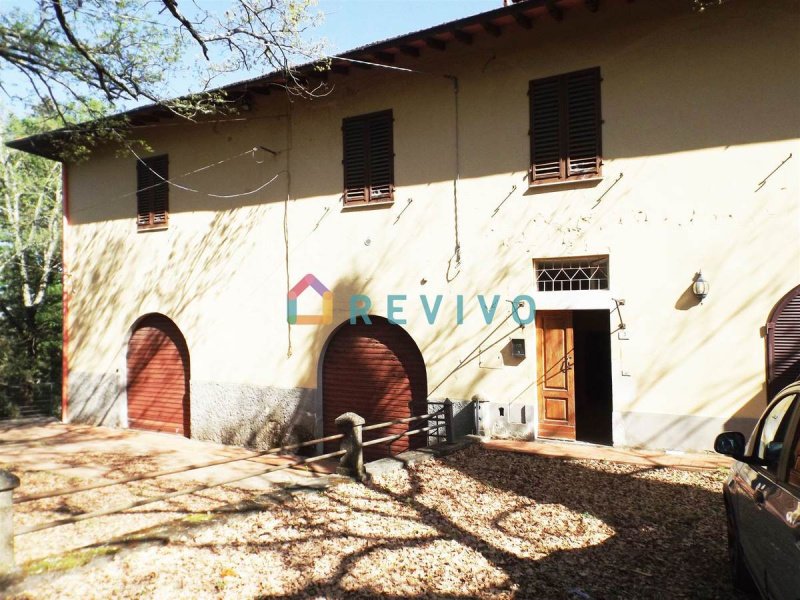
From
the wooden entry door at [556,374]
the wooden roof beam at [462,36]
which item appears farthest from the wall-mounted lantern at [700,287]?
the wooden roof beam at [462,36]

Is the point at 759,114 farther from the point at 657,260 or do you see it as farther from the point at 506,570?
the point at 506,570

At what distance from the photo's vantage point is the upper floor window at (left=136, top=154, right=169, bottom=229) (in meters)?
14.2

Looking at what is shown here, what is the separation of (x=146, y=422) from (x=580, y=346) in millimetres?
10481

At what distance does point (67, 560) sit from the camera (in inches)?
189

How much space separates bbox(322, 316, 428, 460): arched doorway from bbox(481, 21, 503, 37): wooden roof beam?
209 inches

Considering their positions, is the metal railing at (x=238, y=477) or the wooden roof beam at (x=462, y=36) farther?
the wooden roof beam at (x=462, y=36)

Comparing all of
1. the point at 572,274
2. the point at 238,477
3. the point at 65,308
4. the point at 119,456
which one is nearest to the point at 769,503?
the point at 572,274

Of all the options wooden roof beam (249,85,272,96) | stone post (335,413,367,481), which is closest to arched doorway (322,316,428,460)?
stone post (335,413,367,481)

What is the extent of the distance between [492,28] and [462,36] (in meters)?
0.56

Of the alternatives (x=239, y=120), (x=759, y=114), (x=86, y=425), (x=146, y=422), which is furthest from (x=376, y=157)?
(x=86, y=425)

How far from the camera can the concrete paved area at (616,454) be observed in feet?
25.8

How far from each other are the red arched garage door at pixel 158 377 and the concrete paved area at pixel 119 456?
0.36 meters

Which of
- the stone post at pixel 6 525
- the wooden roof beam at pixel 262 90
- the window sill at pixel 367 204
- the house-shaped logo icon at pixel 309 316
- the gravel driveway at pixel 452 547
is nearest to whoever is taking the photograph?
the stone post at pixel 6 525

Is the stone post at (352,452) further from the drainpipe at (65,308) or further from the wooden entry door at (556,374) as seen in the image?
the drainpipe at (65,308)
